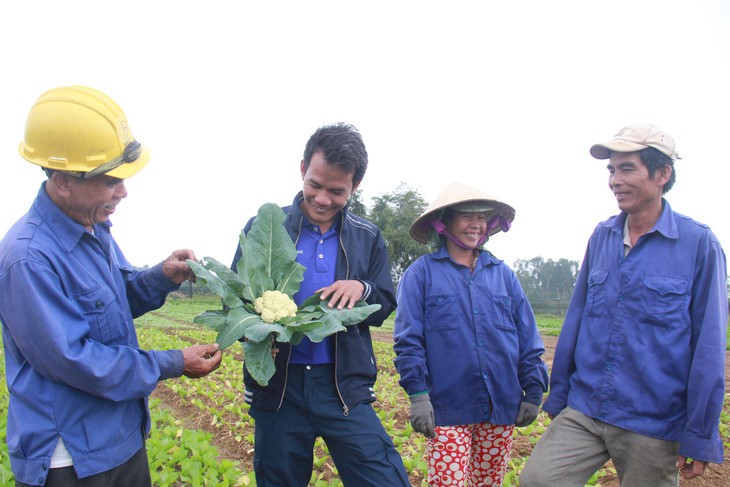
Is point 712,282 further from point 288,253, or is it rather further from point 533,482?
point 288,253

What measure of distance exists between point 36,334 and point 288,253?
3.23 ft

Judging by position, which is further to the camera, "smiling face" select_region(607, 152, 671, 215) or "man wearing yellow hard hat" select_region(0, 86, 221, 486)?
"smiling face" select_region(607, 152, 671, 215)

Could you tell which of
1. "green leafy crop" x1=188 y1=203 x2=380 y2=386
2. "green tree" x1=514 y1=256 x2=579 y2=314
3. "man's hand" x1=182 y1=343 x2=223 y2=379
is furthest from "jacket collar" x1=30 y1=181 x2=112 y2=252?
"green tree" x1=514 y1=256 x2=579 y2=314

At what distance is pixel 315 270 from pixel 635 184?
161 centimetres

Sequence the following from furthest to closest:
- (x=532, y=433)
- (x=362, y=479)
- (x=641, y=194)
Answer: (x=532, y=433) → (x=641, y=194) → (x=362, y=479)

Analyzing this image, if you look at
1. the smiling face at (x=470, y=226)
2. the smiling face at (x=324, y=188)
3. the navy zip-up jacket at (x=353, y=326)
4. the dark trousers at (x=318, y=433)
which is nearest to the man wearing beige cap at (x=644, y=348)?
the smiling face at (x=470, y=226)

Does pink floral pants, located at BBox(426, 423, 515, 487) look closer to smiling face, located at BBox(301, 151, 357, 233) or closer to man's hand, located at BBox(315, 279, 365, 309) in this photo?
man's hand, located at BBox(315, 279, 365, 309)

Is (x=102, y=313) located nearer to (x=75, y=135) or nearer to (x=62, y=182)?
(x=62, y=182)

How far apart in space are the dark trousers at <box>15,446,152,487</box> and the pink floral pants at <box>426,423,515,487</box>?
134 cm

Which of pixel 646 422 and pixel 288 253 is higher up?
pixel 288 253

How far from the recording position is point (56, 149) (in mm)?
1819

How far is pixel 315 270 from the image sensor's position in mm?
2432

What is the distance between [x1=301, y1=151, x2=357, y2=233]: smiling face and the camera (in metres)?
2.34

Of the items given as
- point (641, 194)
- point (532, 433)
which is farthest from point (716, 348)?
point (532, 433)
